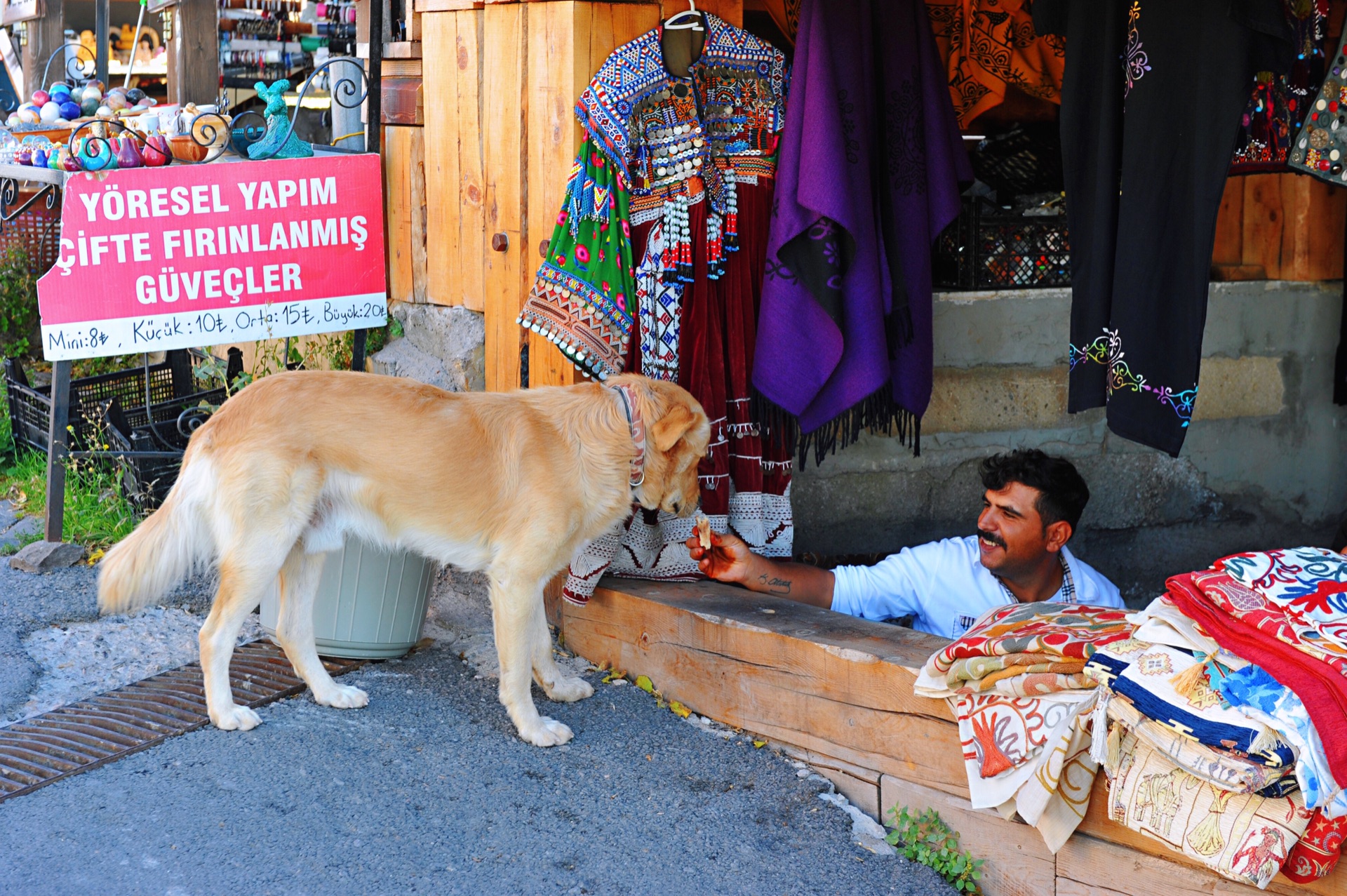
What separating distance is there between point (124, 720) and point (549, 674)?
1.34 meters

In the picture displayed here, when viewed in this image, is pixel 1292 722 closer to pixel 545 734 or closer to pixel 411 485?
pixel 545 734

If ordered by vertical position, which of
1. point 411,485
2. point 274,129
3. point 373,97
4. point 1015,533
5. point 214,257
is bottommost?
point 1015,533

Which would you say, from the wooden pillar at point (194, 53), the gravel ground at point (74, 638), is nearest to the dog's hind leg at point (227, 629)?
the gravel ground at point (74, 638)

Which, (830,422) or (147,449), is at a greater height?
(830,422)

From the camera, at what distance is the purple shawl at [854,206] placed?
3.87m

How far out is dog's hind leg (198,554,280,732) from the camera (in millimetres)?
3582

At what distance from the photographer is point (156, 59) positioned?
14508 mm

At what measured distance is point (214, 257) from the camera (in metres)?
4.91

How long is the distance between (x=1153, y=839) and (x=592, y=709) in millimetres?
1823

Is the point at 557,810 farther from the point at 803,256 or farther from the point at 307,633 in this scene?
the point at 803,256

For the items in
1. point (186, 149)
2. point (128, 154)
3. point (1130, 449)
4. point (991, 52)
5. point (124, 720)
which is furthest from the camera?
point (1130, 449)

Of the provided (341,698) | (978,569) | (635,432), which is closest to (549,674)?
(341,698)

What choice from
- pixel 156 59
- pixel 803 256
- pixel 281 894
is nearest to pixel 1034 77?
pixel 803 256

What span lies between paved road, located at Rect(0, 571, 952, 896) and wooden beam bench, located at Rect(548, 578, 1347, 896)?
14cm
